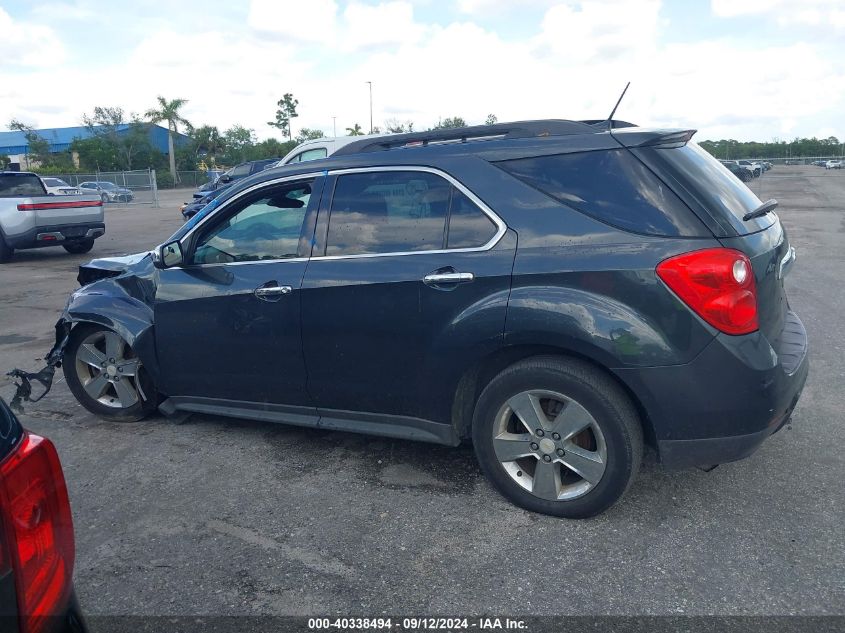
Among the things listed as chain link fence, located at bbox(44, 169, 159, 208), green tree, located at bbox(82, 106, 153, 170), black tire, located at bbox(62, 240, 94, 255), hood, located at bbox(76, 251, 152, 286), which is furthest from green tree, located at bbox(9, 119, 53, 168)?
hood, located at bbox(76, 251, 152, 286)

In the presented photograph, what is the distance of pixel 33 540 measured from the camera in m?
1.55

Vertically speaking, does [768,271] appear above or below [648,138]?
below

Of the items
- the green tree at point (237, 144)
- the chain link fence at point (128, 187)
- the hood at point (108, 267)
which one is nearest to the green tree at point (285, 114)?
the green tree at point (237, 144)

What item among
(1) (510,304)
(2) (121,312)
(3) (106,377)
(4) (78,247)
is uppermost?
(1) (510,304)

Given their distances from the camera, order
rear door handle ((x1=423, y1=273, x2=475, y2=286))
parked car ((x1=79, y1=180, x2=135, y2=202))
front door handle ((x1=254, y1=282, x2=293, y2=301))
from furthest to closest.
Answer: parked car ((x1=79, y1=180, x2=135, y2=202)) → front door handle ((x1=254, y1=282, x2=293, y2=301)) → rear door handle ((x1=423, y1=273, x2=475, y2=286))

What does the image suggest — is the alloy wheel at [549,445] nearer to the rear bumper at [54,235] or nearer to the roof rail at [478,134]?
the roof rail at [478,134]

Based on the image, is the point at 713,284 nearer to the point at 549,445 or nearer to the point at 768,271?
the point at 768,271

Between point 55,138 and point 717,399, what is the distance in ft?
289

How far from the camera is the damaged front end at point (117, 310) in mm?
4512

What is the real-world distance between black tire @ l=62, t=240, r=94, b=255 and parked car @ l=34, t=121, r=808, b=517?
11.7m

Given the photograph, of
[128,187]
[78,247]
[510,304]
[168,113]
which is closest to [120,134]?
[168,113]

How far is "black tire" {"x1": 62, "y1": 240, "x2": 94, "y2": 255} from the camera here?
1480 cm

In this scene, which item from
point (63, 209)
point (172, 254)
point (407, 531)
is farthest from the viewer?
point (63, 209)

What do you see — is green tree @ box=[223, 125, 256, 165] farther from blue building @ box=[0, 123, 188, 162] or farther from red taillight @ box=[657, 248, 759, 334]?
red taillight @ box=[657, 248, 759, 334]
